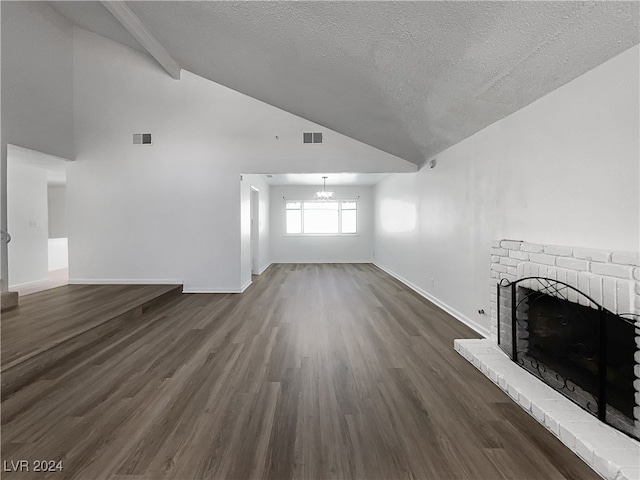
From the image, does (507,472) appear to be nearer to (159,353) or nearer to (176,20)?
(159,353)

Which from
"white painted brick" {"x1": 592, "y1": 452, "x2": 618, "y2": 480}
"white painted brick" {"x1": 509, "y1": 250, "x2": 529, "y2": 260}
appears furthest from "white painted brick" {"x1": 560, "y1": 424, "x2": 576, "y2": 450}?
"white painted brick" {"x1": 509, "y1": 250, "x2": 529, "y2": 260}

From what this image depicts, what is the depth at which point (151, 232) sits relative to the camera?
17.5 feet

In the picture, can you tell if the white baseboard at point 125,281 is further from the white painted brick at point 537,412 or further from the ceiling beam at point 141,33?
the white painted brick at point 537,412

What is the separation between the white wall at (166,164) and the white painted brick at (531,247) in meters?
3.09

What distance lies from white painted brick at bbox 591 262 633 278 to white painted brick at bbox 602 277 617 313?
0.04 m

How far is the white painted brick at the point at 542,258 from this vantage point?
87.5 inches

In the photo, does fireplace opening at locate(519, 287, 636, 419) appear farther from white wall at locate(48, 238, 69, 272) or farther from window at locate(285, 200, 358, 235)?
white wall at locate(48, 238, 69, 272)

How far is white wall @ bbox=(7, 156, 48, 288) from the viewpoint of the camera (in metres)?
5.11

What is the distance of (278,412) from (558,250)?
2.17m

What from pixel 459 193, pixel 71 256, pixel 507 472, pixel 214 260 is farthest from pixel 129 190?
pixel 507 472

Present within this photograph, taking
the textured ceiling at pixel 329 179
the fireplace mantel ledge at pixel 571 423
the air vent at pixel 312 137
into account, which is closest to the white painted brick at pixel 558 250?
the fireplace mantel ledge at pixel 571 423

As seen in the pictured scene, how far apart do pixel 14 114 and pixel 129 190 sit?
65.3 inches

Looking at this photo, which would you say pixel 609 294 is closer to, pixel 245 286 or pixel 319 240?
pixel 245 286

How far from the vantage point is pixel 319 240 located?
975cm
